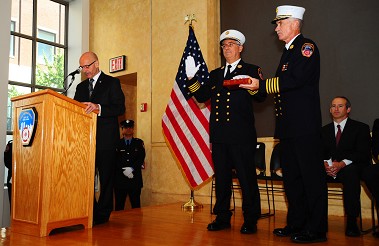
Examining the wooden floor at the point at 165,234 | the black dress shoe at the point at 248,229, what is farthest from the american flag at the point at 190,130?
the black dress shoe at the point at 248,229

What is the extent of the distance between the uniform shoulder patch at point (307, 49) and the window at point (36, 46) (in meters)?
4.91

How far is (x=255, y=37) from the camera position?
17.0 feet

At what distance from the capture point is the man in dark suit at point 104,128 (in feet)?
11.4

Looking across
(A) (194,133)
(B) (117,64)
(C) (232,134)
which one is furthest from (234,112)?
(B) (117,64)

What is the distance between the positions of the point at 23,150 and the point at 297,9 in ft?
7.60

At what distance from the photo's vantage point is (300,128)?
266cm

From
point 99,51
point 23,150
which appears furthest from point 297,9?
point 99,51

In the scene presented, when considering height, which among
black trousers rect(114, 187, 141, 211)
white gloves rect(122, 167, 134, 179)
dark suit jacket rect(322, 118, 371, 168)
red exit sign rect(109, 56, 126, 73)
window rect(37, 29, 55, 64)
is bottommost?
black trousers rect(114, 187, 141, 211)

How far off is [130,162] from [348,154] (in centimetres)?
295

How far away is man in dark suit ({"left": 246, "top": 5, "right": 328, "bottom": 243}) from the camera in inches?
103

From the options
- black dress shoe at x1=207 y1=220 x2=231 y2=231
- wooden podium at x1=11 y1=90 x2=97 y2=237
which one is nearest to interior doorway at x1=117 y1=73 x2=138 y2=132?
wooden podium at x1=11 y1=90 x2=97 y2=237

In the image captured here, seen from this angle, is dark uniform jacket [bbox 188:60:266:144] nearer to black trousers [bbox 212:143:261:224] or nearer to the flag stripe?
black trousers [bbox 212:143:261:224]

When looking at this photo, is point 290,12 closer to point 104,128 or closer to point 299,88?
point 299,88

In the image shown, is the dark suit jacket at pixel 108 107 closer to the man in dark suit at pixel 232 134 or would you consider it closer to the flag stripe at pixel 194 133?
the man in dark suit at pixel 232 134
